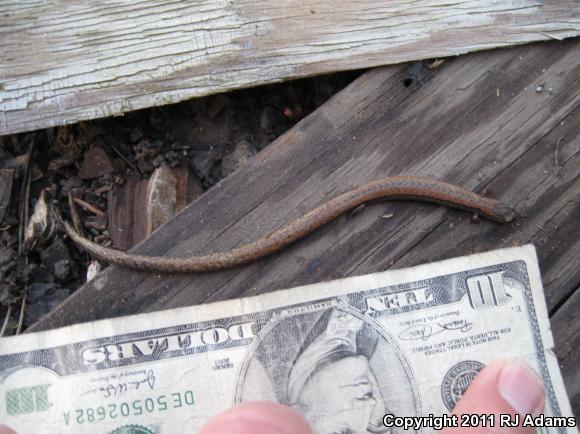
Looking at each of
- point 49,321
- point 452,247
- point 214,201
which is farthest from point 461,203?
point 49,321

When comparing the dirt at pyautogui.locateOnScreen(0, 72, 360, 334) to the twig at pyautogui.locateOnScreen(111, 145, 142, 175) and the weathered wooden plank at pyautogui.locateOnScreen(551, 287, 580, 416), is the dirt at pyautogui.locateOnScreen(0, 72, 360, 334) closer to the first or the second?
the twig at pyautogui.locateOnScreen(111, 145, 142, 175)

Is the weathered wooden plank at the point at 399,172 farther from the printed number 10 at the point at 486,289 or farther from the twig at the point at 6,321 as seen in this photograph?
the twig at the point at 6,321

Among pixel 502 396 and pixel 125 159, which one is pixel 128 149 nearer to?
pixel 125 159

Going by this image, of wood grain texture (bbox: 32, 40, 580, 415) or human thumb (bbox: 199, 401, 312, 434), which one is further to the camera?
wood grain texture (bbox: 32, 40, 580, 415)
